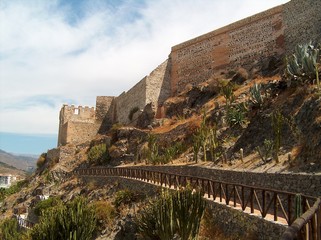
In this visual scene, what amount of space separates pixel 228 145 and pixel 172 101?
45.5ft

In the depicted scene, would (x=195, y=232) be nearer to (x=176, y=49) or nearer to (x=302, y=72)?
(x=302, y=72)

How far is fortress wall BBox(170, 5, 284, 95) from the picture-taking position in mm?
28297

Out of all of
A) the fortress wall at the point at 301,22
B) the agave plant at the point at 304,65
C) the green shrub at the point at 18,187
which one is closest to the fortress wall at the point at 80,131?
the green shrub at the point at 18,187

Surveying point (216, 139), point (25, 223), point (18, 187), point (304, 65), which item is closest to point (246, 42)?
point (216, 139)

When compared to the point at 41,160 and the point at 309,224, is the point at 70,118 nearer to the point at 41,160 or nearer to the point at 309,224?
the point at 41,160

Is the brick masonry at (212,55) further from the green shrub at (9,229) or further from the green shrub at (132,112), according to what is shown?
the green shrub at (9,229)

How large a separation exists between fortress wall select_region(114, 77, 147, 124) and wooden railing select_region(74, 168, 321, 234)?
10027 millimetres

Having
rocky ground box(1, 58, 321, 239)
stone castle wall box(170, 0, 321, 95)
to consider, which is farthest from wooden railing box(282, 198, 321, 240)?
stone castle wall box(170, 0, 321, 95)

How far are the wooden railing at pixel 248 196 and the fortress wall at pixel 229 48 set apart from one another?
A: 13.5 m

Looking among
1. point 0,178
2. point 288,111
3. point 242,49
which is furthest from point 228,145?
point 0,178

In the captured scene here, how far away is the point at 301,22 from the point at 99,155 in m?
19.8

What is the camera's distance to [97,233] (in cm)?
1733

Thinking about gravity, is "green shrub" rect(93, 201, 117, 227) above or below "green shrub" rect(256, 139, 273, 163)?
below

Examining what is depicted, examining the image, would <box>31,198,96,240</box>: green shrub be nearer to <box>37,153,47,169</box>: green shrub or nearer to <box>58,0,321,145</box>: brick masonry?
<box>58,0,321,145</box>: brick masonry
